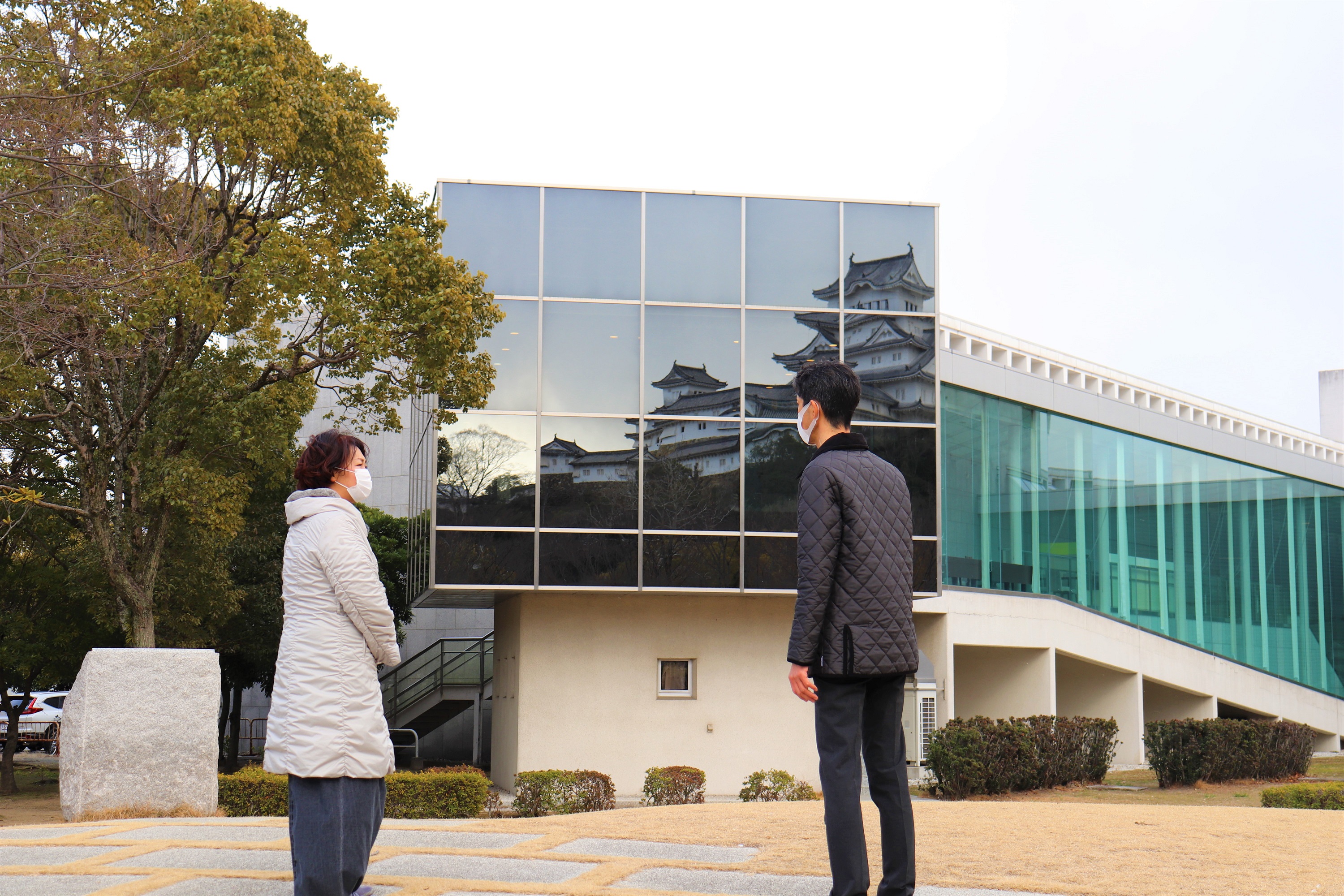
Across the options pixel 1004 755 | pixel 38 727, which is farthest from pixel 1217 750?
pixel 38 727

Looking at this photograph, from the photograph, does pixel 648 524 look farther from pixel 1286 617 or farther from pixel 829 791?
pixel 1286 617

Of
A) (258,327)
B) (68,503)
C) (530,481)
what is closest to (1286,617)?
(530,481)

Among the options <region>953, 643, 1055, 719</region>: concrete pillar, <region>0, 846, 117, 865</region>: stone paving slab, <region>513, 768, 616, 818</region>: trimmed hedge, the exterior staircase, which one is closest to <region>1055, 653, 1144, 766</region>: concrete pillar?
<region>953, 643, 1055, 719</region>: concrete pillar

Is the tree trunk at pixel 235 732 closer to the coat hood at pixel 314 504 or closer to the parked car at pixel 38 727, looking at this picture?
the parked car at pixel 38 727

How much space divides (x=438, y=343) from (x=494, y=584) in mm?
4783

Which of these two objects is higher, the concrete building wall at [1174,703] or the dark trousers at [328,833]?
the dark trousers at [328,833]

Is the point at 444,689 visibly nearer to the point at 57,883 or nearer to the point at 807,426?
the point at 57,883

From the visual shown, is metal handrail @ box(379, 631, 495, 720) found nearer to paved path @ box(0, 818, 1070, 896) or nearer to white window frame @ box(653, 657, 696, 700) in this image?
white window frame @ box(653, 657, 696, 700)

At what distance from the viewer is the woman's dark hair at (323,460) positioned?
15.8 ft

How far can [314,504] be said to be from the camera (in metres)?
4.65

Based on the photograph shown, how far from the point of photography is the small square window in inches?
843

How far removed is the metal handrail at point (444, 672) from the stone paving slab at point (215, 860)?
2071 cm

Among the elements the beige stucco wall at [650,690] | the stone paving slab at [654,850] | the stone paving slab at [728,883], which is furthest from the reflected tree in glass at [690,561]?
the stone paving slab at [728,883]

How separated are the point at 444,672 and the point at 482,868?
75.7ft
